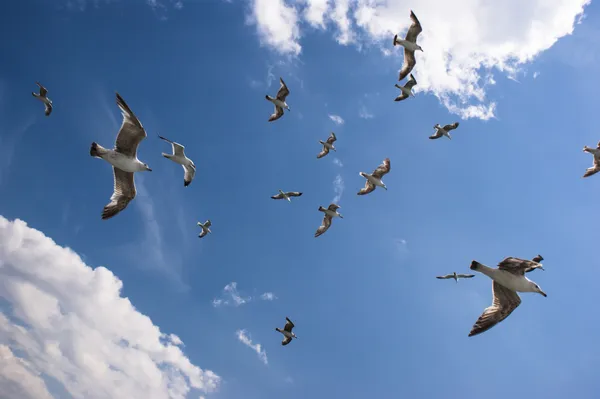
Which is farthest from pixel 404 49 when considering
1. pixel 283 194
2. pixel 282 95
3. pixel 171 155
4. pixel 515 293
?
pixel 515 293

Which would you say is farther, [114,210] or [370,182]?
[370,182]

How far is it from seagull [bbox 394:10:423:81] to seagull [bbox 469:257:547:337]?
17583 mm

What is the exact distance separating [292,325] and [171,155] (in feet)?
49.3

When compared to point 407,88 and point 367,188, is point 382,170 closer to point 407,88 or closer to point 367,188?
point 367,188

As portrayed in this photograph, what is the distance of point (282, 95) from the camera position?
32.4m

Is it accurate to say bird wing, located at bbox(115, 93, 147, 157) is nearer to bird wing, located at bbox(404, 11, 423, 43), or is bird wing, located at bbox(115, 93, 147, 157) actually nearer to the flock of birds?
the flock of birds

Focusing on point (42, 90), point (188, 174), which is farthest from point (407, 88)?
point (42, 90)

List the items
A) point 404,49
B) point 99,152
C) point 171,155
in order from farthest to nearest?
point 404,49 < point 171,155 < point 99,152

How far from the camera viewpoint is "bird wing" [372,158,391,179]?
31686 mm

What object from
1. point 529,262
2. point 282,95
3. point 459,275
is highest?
point 282,95

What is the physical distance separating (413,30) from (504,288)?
17.7m

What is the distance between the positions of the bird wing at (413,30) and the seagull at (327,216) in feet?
37.5

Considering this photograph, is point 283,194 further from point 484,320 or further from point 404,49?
point 484,320

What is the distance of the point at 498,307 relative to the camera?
14648mm
